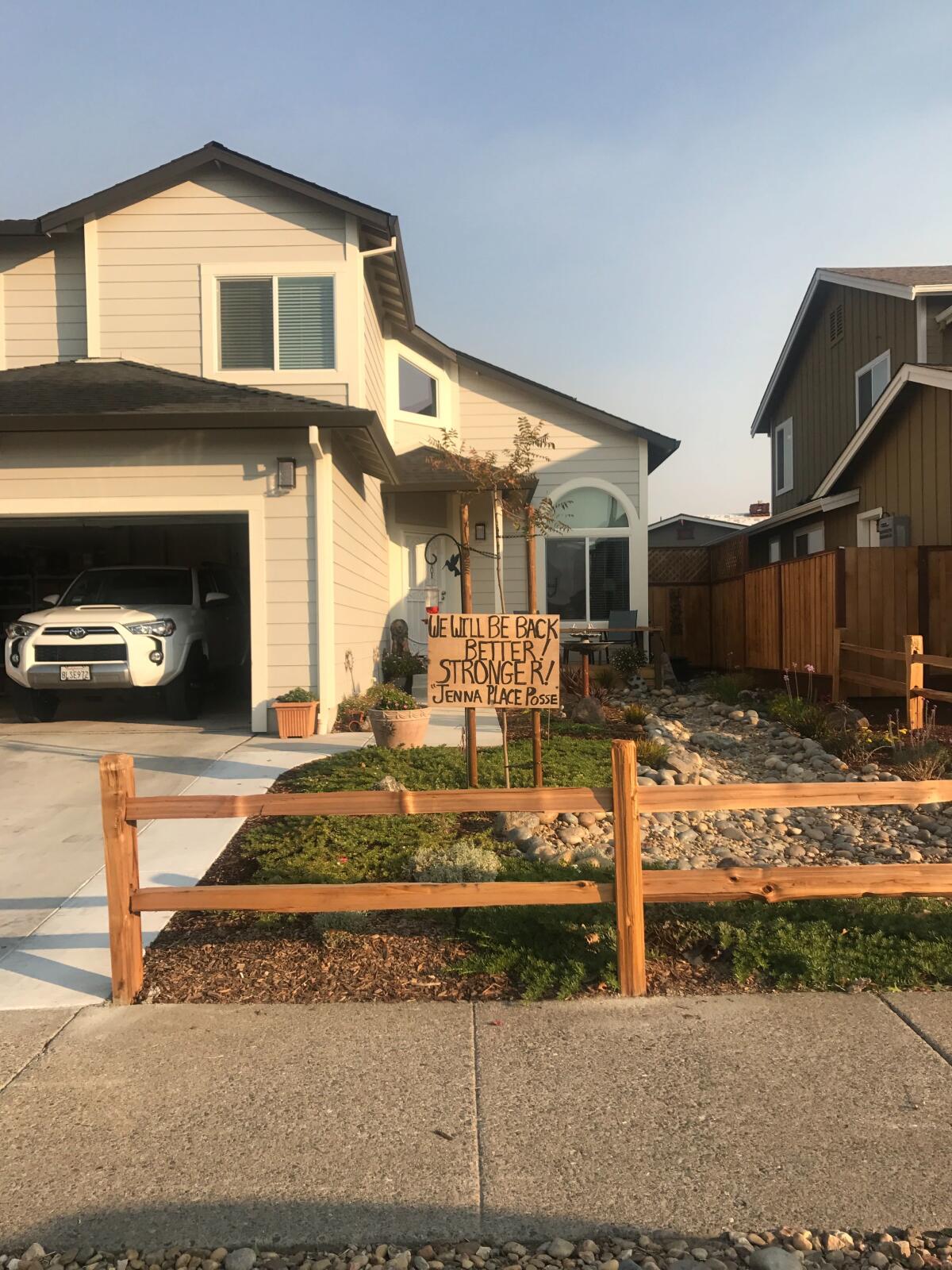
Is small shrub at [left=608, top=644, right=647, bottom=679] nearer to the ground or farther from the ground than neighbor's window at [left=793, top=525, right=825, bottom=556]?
nearer to the ground

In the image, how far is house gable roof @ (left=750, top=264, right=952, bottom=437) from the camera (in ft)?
49.9

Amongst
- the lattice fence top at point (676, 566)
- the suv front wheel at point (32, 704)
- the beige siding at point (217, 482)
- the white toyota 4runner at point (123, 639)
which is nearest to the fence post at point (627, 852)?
the beige siding at point (217, 482)

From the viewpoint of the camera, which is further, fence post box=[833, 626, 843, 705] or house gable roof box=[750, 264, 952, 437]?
house gable roof box=[750, 264, 952, 437]

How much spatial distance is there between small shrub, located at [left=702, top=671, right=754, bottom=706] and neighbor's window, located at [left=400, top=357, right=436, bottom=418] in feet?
20.7

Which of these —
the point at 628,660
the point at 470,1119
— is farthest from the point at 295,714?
the point at 628,660

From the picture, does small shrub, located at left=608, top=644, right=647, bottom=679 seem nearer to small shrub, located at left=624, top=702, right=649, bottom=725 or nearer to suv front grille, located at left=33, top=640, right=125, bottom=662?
small shrub, located at left=624, top=702, right=649, bottom=725

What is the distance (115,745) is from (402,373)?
7744mm

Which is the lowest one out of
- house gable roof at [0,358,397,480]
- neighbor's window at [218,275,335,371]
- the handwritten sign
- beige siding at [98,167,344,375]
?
the handwritten sign

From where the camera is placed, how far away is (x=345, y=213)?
413 inches

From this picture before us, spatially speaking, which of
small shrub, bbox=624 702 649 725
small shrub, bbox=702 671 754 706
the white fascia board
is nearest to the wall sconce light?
small shrub, bbox=624 702 649 725

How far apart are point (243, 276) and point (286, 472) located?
2724mm

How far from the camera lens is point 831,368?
63.8 feet

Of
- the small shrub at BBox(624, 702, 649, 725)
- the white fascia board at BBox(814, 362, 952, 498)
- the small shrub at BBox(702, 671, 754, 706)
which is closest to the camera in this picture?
the small shrub at BBox(624, 702, 649, 725)

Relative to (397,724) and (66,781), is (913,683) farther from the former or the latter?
(66,781)
